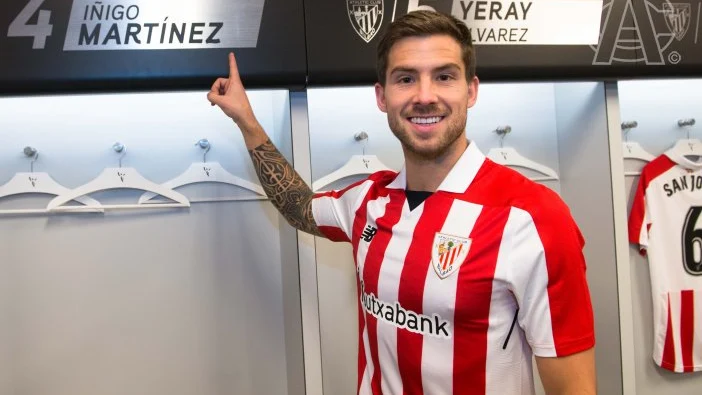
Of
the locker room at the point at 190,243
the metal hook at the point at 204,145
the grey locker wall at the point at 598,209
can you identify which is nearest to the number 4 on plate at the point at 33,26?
the locker room at the point at 190,243

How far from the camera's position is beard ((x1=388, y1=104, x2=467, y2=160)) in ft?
4.03

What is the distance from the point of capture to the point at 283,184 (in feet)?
5.56

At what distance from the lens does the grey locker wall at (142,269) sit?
80.7 inches

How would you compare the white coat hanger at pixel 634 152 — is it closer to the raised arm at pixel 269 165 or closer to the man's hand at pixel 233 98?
the raised arm at pixel 269 165

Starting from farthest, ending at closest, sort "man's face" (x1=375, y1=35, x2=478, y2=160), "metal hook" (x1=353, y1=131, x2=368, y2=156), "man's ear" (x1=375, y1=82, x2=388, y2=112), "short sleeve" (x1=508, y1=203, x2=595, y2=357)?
"metal hook" (x1=353, y1=131, x2=368, y2=156) → "man's ear" (x1=375, y1=82, x2=388, y2=112) → "man's face" (x1=375, y1=35, x2=478, y2=160) → "short sleeve" (x1=508, y1=203, x2=595, y2=357)

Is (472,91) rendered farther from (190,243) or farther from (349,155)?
(190,243)

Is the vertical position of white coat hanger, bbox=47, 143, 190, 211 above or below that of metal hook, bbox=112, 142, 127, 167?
below

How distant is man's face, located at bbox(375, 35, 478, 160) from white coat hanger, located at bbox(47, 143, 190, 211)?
114 centimetres

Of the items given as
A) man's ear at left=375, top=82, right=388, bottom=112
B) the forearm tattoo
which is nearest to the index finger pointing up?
the forearm tattoo

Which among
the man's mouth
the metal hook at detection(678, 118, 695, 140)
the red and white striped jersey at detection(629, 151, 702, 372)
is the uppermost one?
the metal hook at detection(678, 118, 695, 140)

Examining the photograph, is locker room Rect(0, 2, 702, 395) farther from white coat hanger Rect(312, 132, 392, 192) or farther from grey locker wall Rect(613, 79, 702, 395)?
grey locker wall Rect(613, 79, 702, 395)

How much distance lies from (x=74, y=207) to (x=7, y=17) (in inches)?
27.0

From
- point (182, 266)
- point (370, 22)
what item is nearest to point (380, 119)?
point (370, 22)

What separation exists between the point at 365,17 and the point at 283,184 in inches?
24.4
